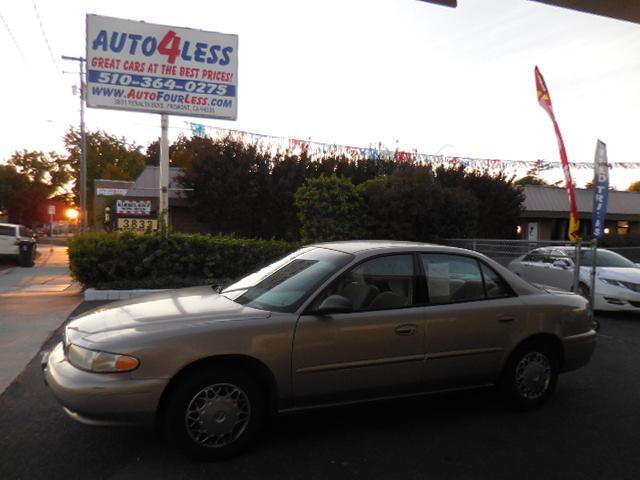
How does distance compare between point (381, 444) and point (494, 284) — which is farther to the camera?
point (494, 284)

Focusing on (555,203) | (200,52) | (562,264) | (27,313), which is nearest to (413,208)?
(562,264)

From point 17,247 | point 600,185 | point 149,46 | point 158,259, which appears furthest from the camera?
point 17,247

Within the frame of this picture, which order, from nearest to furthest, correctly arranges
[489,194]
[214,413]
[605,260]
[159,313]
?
[214,413], [159,313], [605,260], [489,194]

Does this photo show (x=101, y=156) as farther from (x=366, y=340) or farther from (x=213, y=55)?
(x=366, y=340)

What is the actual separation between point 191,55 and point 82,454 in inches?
426

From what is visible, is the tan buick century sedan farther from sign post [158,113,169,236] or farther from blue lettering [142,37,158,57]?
blue lettering [142,37,158,57]

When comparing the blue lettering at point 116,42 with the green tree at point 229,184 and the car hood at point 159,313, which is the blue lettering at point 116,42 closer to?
the green tree at point 229,184

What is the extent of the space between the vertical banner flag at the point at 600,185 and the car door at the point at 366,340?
17.5 feet

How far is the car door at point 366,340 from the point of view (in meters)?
3.72

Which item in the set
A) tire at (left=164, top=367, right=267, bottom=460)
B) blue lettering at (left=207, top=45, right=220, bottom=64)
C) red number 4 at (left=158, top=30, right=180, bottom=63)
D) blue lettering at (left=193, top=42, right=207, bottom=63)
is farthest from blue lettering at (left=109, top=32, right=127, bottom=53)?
tire at (left=164, top=367, right=267, bottom=460)

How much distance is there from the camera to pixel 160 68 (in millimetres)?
12266

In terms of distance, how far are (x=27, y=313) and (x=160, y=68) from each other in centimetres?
651

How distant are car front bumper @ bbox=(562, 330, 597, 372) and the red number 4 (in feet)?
35.6

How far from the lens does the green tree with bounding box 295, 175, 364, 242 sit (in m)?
13.4
